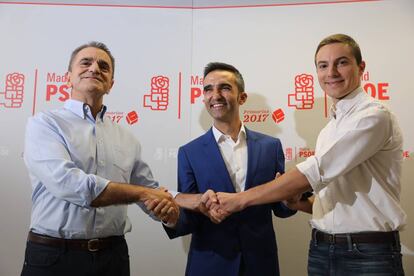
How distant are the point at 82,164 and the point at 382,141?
54.8 inches

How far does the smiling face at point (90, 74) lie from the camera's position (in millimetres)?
1878

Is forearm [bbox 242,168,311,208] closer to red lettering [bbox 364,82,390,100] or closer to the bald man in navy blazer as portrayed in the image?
the bald man in navy blazer

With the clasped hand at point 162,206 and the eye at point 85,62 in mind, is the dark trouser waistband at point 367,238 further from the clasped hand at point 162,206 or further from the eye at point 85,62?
the eye at point 85,62

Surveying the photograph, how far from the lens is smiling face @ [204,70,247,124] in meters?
2.10

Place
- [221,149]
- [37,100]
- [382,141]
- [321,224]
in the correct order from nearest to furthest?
[382,141], [321,224], [221,149], [37,100]

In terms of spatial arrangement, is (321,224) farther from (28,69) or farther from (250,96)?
(28,69)

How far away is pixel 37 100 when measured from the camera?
255cm

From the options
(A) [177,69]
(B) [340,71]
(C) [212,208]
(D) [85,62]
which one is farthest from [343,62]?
(D) [85,62]

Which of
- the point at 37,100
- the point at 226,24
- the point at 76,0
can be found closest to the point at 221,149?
the point at 226,24

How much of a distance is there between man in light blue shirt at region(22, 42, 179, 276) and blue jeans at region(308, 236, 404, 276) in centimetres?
81

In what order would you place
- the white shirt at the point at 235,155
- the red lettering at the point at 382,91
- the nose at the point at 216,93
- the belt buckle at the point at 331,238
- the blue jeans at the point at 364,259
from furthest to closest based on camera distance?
1. the red lettering at the point at 382,91
2. the nose at the point at 216,93
3. the white shirt at the point at 235,155
4. the belt buckle at the point at 331,238
5. the blue jeans at the point at 364,259

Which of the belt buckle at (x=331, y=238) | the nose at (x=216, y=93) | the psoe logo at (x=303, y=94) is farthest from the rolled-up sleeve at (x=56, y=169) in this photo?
the psoe logo at (x=303, y=94)

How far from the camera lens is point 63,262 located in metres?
1.61

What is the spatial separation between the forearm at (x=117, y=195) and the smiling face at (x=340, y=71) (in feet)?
3.52
